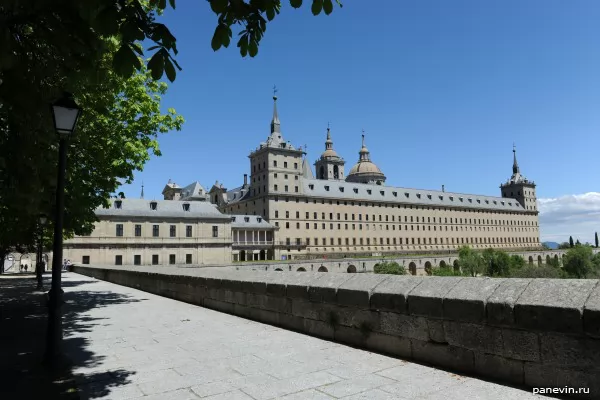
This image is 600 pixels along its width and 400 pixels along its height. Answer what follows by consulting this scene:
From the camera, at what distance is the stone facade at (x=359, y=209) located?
85375mm

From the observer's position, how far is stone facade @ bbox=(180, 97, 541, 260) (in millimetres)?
85375

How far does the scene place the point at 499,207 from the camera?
131 m

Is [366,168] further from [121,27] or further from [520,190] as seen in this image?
[121,27]

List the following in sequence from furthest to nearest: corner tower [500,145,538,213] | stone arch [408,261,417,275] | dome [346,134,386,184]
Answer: corner tower [500,145,538,213], dome [346,134,386,184], stone arch [408,261,417,275]

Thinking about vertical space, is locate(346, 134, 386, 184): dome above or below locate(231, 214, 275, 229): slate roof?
above

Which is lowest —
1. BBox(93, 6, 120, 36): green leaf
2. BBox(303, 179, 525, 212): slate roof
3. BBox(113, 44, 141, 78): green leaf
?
BBox(113, 44, 141, 78): green leaf

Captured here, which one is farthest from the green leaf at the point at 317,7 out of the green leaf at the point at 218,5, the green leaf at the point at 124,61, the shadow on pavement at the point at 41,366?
the shadow on pavement at the point at 41,366

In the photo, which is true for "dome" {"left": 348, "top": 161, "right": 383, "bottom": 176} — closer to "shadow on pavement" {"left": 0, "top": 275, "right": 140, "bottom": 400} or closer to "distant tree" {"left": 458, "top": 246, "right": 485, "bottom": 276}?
"distant tree" {"left": 458, "top": 246, "right": 485, "bottom": 276}

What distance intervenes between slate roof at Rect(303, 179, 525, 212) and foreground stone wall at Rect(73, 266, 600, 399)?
82777 millimetres

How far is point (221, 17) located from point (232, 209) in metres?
97.2

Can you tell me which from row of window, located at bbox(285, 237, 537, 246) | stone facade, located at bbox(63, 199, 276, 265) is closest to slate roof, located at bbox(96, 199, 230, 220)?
stone facade, located at bbox(63, 199, 276, 265)

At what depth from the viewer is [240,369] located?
5328mm

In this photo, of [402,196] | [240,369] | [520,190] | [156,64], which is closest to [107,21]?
[156,64]

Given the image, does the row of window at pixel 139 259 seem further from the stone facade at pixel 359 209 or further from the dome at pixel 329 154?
the dome at pixel 329 154
